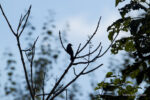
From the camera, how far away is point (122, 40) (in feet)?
21.1

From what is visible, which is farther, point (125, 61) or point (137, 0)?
point (125, 61)

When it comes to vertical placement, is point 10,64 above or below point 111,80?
below

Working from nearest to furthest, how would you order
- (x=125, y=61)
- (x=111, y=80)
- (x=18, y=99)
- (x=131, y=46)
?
1. (x=111, y=80)
2. (x=131, y=46)
3. (x=125, y=61)
4. (x=18, y=99)

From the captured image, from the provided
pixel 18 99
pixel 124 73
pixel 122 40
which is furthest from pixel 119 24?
pixel 18 99

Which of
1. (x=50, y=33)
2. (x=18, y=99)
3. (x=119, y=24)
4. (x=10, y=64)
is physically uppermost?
(x=119, y=24)

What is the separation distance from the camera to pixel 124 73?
19.3 ft

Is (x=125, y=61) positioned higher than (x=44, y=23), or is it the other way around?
(x=44, y=23)

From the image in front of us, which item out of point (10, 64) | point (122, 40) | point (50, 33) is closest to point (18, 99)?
point (10, 64)

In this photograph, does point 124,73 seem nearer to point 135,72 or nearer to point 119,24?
point 135,72

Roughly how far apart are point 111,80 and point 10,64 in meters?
10.4

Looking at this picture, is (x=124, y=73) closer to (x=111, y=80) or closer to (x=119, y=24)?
(x=111, y=80)

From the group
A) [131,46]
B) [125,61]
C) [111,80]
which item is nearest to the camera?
[111,80]

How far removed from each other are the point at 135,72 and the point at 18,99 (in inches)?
386

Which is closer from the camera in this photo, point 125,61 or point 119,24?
point 119,24
